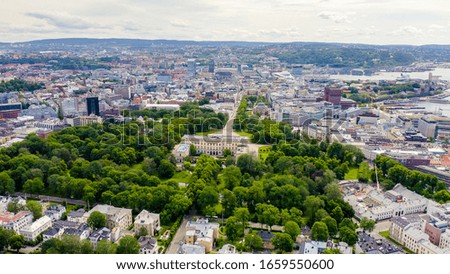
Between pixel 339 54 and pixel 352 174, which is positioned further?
pixel 339 54

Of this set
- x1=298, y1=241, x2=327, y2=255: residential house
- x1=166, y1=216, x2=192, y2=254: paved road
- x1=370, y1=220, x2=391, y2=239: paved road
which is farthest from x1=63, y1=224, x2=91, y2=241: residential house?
x1=370, y1=220, x2=391, y2=239: paved road

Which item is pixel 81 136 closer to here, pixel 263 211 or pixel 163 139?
pixel 163 139

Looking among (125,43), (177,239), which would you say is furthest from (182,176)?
(125,43)

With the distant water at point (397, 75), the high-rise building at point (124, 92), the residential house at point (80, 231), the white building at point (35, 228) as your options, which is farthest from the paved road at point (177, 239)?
the distant water at point (397, 75)

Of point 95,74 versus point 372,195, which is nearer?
point 372,195

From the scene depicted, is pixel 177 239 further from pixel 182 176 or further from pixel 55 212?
pixel 182 176

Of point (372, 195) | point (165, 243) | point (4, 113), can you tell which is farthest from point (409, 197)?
point (4, 113)
